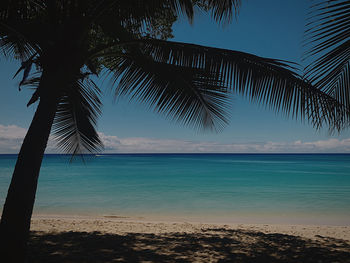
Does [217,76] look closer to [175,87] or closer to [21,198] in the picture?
[175,87]

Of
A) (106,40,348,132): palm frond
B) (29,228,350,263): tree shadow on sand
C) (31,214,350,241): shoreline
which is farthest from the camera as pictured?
(31,214,350,241): shoreline

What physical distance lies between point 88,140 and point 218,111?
2.51 m

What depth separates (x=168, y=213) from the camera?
10258 millimetres

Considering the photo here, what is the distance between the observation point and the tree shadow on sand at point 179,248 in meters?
3.16

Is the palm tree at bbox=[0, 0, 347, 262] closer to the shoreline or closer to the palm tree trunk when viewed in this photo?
the palm tree trunk

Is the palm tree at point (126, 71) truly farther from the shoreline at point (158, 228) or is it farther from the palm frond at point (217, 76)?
the shoreline at point (158, 228)

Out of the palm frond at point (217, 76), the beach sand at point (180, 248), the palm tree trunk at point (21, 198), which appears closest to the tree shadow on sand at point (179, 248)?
the beach sand at point (180, 248)

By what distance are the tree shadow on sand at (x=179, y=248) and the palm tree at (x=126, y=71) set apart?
46.7 inches

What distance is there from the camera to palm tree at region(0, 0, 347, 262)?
225cm

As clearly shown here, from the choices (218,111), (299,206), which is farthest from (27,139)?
(299,206)

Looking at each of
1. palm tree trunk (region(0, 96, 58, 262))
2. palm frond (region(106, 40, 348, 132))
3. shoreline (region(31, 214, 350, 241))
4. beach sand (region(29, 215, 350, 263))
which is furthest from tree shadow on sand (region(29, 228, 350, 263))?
palm frond (region(106, 40, 348, 132))

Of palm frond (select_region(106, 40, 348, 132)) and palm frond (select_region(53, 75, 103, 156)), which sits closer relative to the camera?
palm frond (select_region(106, 40, 348, 132))

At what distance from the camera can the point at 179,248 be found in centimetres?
365

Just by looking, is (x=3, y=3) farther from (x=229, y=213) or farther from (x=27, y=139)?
(x=229, y=213)
